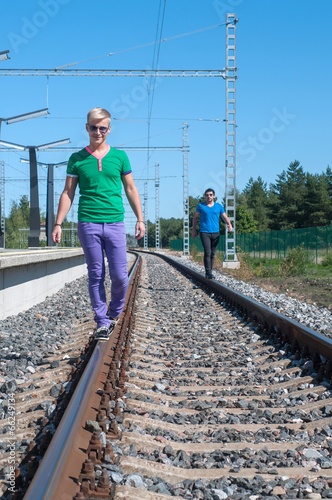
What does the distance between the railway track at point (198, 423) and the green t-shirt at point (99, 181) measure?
3.52ft

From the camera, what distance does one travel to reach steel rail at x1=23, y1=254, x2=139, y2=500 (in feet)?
6.75

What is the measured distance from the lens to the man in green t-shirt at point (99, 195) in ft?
16.0

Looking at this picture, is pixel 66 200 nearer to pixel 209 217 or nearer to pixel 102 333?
pixel 102 333

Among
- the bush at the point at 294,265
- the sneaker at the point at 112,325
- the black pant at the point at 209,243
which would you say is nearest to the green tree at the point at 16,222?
the bush at the point at 294,265

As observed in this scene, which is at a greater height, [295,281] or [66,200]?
[66,200]

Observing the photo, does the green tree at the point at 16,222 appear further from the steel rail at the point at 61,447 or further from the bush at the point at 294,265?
the steel rail at the point at 61,447

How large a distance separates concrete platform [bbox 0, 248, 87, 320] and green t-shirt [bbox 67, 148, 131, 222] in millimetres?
2346

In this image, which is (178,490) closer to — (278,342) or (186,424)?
(186,424)

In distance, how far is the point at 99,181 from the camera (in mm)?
4895

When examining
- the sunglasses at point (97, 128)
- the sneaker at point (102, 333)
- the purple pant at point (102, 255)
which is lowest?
the sneaker at point (102, 333)

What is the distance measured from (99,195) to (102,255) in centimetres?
53

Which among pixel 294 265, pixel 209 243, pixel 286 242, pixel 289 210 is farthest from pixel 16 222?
pixel 209 243

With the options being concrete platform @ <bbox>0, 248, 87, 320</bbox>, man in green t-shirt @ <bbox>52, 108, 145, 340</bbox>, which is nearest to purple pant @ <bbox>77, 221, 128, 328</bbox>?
man in green t-shirt @ <bbox>52, 108, 145, 340</bbox>

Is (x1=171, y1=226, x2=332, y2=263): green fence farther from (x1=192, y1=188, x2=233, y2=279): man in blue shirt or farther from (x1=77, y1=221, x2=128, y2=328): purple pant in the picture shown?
(x1=77, y1=221, x2=128, y2=328): purple pant
